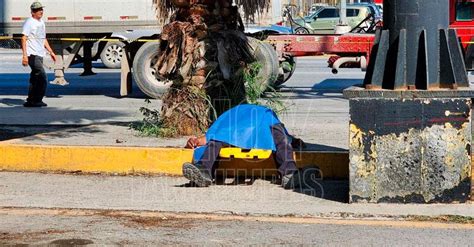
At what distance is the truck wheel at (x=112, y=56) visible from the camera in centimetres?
2316

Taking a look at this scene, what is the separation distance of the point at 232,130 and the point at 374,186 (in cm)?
157

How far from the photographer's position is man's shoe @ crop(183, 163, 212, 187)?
29.7ft

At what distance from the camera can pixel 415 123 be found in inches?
325

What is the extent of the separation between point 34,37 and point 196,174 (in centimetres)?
787

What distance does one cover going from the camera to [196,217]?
7984 mm

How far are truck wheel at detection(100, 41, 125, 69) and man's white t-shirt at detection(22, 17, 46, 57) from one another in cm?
647

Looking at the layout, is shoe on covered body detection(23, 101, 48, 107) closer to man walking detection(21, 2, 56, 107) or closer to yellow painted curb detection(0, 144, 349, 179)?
man walking detection(21, 2, 56, 107)

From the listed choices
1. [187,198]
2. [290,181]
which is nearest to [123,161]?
[187,198]

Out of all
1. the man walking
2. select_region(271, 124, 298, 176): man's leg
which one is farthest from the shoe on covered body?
select_region(271, 124, 298, 176): man's leg

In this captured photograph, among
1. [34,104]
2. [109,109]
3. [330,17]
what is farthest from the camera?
[330,17]

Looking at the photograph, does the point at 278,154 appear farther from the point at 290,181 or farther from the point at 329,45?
the point at 329,45

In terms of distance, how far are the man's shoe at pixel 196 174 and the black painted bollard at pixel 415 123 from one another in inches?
56.8

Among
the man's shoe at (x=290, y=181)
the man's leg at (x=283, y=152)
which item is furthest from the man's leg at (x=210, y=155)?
the man's shoe at (x=290, y=181)

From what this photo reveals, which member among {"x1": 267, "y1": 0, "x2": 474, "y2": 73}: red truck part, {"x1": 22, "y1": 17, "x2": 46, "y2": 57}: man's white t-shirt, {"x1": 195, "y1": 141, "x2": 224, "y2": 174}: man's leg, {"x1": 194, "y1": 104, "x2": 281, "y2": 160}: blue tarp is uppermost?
{"x1": 22, "y1": 17, "x2": 46, "y2": 57}: man's white t-shirt
